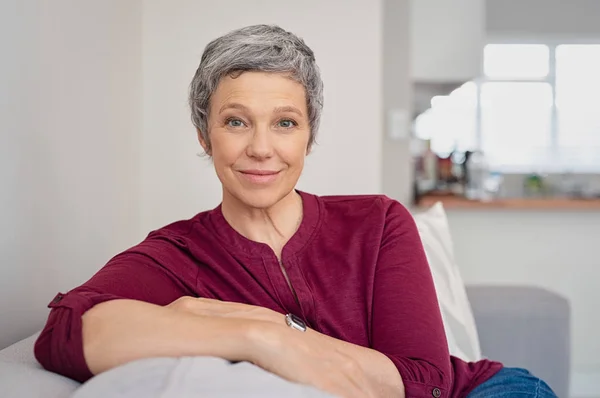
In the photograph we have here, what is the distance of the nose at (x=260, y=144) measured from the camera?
1205 millimetres

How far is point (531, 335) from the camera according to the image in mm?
2006

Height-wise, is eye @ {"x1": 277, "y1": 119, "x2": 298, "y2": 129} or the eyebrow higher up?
the eyebrow

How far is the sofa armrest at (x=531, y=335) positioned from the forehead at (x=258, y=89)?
3.48 ft

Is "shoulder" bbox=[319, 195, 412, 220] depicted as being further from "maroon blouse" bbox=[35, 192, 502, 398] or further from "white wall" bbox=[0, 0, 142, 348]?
"white wall" bbox=[0, 0, 142, 348]

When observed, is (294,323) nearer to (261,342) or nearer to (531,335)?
(261,342)

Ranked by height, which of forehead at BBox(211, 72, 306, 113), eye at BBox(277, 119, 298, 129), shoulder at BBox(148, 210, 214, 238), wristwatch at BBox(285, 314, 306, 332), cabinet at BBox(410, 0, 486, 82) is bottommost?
wristwatch at BBox(285, 314, 306, 332)

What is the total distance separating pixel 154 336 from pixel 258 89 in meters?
0.47

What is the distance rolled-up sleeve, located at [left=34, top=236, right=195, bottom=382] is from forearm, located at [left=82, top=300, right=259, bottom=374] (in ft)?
0.06

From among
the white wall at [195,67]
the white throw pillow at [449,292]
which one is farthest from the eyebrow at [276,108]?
the white wall at [195,67]

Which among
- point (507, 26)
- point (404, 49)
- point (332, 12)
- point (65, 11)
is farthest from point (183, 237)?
point (507, 26)

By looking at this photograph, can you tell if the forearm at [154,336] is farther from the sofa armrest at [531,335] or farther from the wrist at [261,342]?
the sofa armrest at [531,335]

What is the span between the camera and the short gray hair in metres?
1.21

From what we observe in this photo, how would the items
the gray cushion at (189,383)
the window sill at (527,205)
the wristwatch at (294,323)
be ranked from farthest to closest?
the window sill at (527,205), the wristwatch at (294,323), the gray cushion at (189,383)

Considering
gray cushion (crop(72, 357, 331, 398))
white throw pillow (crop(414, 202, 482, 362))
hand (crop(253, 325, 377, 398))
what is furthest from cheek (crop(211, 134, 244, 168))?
white throw pillow (crop(414, 202, 482, 362))
